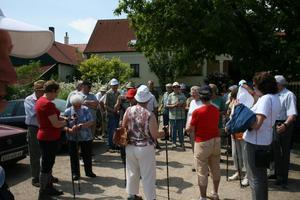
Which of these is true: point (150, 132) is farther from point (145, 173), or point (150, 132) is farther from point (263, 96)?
point (263, 96)

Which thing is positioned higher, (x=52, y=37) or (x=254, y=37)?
(x=254, y=37)

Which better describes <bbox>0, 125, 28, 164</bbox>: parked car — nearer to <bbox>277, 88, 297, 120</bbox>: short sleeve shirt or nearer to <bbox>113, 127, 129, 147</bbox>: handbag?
<bbox>113, 127, 129, 147</bbox>: handbag

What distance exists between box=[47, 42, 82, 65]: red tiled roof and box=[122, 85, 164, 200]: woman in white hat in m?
42.5

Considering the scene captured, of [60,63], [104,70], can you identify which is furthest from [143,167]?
[60,63]

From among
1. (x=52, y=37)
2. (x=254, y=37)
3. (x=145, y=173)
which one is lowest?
(x=145, y=173)

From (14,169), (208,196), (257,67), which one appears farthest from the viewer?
(257,67)

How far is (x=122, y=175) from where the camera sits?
8.95 m

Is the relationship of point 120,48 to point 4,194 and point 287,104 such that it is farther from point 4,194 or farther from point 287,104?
point 4,194

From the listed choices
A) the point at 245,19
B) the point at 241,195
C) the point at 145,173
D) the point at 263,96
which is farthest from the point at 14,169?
the point at 245,19

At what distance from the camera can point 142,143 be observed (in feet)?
21.0

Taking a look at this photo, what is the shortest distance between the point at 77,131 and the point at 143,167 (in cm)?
229

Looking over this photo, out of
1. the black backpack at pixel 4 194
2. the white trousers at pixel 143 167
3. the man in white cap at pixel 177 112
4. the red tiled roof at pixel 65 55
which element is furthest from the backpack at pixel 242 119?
the red tiled roof at pixel 65 55

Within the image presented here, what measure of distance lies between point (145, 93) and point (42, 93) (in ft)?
7.71

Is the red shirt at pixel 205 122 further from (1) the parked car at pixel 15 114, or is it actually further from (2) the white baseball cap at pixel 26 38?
(1) the parked car at pixel 15 114
